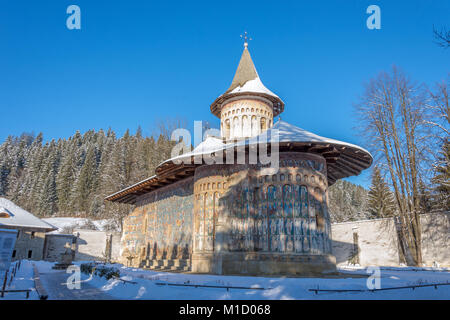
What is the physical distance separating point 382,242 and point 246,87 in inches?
590

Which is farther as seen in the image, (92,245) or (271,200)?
(92,245)

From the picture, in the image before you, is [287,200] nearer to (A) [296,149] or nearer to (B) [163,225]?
(A) [296,149]

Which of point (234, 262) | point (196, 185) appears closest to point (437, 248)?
point (234, 262)

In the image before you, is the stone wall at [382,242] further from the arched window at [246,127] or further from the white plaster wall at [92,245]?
the white plaster wall at [92,245]

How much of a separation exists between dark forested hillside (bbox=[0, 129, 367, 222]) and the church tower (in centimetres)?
2084

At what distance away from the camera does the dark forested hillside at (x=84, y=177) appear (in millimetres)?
43500

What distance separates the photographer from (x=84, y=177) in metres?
58.9

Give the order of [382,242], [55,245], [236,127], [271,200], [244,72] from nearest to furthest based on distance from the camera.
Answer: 1. [271,200]
2. [236,127]
3. [382,242]
4. [244,72]
5. [55,245]

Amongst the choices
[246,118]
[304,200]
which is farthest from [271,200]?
[246,118]

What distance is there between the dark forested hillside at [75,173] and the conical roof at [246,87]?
2043cm

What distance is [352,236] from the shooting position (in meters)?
25.2

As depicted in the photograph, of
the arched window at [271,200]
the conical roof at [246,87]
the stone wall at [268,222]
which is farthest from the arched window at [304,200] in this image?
the conical roof at [246,87]
